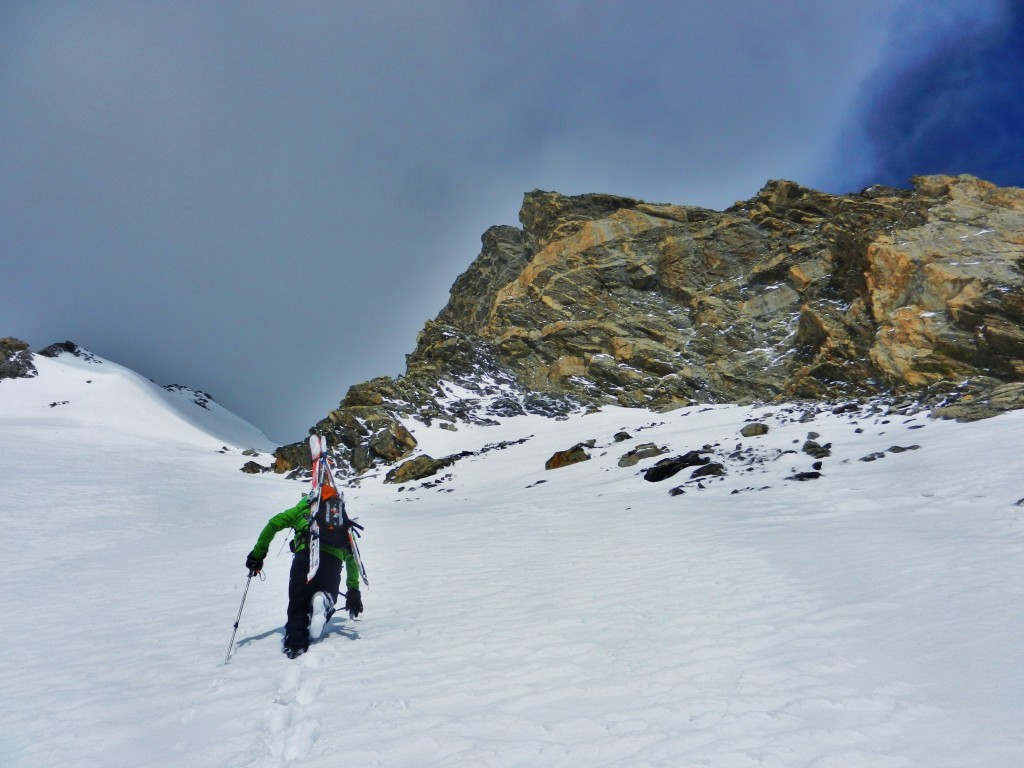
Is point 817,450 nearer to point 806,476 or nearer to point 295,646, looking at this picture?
point 806,476

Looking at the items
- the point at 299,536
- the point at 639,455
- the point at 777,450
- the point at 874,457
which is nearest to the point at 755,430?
the point at 777,450

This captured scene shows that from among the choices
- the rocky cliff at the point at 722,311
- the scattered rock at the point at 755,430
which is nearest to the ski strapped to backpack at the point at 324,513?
the scattered rock at the point at 755,430

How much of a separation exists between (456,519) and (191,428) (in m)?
57.6

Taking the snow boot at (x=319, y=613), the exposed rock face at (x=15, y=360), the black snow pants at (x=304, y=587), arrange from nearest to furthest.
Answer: the black snow pants at (x=304, y=587) → the snow boot at (x=319, y=613) → the exposed rock face at (x=15, y=360)

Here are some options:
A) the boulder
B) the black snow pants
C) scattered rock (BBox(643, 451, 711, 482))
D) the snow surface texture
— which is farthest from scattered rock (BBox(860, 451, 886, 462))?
the boulder

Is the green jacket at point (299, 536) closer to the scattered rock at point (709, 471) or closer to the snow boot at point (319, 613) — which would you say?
Answer: the snow boot at point (319, 613)

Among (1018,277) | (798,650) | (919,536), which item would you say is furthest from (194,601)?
(1018,277)

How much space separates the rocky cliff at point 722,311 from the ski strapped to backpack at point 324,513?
17.8 metres

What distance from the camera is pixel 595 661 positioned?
5871 mm

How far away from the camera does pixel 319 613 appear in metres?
7.44

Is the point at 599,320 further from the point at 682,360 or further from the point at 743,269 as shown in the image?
the point at 743,269

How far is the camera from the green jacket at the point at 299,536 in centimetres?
767

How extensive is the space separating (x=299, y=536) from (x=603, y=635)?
14.0ft

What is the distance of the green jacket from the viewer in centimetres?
767
